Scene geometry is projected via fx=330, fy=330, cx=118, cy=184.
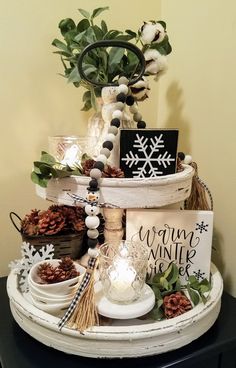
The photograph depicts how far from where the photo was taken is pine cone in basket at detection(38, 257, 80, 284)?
607 mm

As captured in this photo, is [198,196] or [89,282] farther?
[198,196]

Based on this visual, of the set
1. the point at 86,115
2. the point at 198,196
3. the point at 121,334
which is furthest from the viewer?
the point at 86,115

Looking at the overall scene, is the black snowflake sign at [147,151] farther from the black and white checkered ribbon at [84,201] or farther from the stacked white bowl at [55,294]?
the stacked white bowl at [55,294]

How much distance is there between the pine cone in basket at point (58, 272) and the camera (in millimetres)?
607

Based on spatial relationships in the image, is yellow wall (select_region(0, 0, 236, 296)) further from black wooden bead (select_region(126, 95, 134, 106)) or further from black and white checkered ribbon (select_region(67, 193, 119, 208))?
black and white checkered ribbon (select_region(67, 193, 119, 208))

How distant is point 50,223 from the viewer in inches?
27.5

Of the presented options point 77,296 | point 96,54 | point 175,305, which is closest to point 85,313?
point 77,296

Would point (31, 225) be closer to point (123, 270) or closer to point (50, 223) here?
point (50, 223)

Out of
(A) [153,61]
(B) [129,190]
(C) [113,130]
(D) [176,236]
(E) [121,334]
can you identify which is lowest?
(E) [121,334]

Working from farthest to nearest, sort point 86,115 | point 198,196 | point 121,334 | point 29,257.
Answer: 1. point 86,115
2. point 198,196
3. point 29,257
4. point 121,334

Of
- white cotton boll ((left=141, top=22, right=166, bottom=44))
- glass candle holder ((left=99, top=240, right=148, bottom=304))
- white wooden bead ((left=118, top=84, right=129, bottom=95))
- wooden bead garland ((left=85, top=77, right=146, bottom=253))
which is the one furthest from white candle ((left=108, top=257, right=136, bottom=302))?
white cotton boll ((left=141, top=22, right=166, bottom=44))

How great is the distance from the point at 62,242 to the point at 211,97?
0.51 metres

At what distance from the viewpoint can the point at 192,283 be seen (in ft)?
2.24

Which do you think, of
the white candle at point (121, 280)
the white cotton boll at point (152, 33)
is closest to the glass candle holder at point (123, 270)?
the white candle at point (121, 280)
